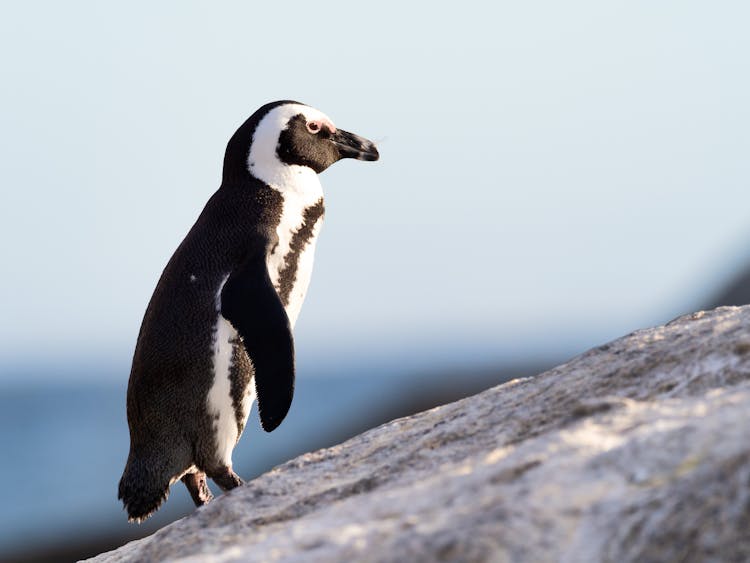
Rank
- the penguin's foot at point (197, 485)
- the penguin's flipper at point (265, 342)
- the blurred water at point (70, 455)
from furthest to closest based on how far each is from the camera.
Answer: the blurred water at point (70, 455) → the penguin's foot at point (197, 485) → the penguin's flipper at point (265, 342)

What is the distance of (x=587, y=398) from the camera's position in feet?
9.05

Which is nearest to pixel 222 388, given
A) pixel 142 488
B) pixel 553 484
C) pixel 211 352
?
pixel 211 352

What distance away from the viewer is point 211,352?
4.79 metres

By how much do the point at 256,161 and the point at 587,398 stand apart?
118 inches

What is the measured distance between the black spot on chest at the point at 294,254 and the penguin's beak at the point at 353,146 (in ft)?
2.12

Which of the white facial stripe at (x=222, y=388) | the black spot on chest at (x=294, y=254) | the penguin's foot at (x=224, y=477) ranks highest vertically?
the black spot on chest at (x=294, y=254)

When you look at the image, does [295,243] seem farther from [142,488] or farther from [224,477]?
[142,488]

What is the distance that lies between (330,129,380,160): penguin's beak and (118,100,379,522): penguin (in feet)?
2.85

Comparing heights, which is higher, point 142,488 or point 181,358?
point 181,358

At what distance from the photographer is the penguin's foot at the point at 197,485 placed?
4992mm

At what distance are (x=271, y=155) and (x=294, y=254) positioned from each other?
531mm

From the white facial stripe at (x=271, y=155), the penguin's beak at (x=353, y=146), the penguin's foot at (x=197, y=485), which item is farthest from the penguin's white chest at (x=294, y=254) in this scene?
the penguin's foot at (x=197, y=485)

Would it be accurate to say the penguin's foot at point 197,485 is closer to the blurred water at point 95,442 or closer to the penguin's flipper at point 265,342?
the penguin's flipper at point 265,342

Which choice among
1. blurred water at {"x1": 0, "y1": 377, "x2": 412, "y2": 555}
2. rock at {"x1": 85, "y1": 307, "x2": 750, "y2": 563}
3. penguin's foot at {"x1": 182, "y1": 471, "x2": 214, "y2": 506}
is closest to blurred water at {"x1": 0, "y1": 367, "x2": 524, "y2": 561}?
blurred water at {"x1": 0, "y1": 377, "x2": 412, "y2": 555}
